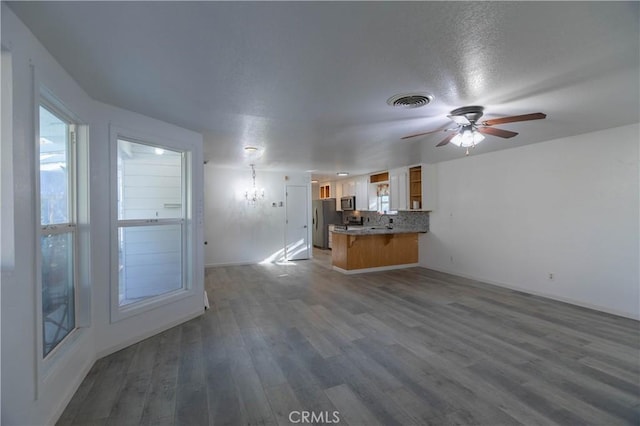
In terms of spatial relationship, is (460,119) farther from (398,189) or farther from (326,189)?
(326,189)

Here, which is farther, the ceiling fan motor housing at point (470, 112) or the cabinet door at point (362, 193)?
the cabinet door at point (362, 193)

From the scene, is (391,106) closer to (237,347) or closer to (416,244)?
(237,347)

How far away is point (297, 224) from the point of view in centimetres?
778

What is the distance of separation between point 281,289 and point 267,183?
3230 mm

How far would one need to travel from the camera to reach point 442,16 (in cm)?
150

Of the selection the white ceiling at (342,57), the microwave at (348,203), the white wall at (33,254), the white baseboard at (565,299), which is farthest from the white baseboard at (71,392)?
the microwave at (348,203)

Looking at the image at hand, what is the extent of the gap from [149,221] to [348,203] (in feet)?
21.5

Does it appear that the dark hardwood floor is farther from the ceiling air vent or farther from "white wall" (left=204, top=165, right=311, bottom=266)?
"white wall" (left=204, top=165, right=311, bottom=266)

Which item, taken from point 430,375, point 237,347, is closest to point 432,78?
point 430,375

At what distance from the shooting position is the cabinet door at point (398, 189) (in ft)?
22.7

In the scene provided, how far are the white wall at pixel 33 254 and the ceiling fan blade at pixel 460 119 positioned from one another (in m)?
3.31

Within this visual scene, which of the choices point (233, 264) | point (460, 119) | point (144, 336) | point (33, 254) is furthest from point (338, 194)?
point (33, 254)

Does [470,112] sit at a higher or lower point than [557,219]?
higher

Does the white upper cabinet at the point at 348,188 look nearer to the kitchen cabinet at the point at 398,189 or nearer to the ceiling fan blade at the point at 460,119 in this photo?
the kitchen cabinet at the point at 398,189
